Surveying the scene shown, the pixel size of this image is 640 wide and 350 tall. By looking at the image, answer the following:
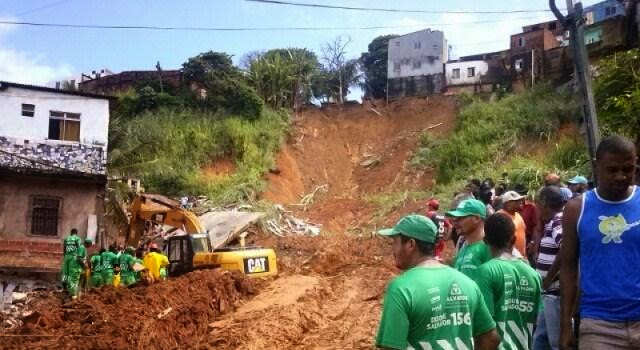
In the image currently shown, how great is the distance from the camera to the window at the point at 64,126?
23.8m

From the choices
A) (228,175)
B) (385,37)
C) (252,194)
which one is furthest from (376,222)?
(385,37)

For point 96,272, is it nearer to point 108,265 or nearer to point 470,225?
point 108,265

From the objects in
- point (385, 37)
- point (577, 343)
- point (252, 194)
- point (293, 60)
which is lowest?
point (577, 343)

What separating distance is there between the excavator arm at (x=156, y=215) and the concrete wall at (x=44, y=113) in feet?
23.1

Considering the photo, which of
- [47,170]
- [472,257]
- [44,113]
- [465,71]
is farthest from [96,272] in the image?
[465,71]

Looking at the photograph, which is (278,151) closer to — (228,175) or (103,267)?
(228,175)

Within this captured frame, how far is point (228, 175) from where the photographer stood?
114ft

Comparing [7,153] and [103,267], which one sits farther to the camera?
[7,153]

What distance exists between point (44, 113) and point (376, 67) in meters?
38.1

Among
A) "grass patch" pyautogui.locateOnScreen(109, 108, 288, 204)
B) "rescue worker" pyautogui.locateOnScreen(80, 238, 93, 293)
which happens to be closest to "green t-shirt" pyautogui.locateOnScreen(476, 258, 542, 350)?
"rescue worker" pyautogui.locateOnScreen(80, 238, 93, 293)

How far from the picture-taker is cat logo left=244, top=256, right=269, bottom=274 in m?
15.6

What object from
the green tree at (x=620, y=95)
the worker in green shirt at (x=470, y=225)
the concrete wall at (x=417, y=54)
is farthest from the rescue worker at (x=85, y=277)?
the concrete wall at (x=417, y=54)

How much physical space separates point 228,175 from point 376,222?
10.2 meters

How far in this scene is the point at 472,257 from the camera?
4.69 meters
